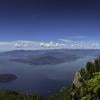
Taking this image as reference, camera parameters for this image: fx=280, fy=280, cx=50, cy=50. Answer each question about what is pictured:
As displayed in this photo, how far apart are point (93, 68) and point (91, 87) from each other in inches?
2866

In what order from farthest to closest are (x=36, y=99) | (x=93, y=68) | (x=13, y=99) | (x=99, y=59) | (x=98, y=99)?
(x=36, y=99) → (x=13, y=99) → (x=99, y=59) → (x=93, y=68) → (x=98, y=99)

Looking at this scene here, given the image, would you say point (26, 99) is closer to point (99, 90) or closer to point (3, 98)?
point (3, 98)

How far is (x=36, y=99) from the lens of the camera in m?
147

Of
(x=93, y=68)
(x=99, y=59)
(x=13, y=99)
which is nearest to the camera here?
(x=93, y=68)

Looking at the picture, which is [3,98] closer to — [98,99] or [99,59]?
[99,59]

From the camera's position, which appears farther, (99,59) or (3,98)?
(3,98)

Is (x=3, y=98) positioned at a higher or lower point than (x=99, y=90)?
lower

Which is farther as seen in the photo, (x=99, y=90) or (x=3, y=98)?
(x=3, y=98)

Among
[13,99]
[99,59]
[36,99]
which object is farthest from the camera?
[36,99]

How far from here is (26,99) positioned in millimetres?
140000

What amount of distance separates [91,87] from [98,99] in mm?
2737

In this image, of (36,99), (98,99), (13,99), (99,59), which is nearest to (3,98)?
(13,99)

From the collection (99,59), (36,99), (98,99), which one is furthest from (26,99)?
Answer: (98,99)

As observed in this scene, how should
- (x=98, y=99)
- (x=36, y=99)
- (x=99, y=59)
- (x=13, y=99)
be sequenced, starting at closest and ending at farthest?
1. (x=98, y=99)
2. (x=99, y=59)
3. (x=13, y=99)
4. (x=36, y=99)
